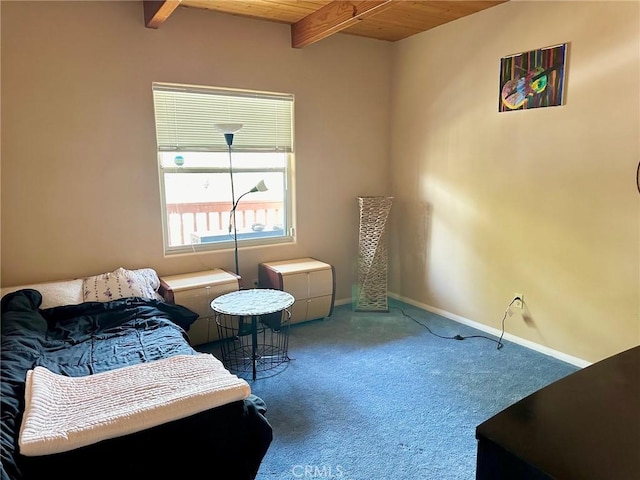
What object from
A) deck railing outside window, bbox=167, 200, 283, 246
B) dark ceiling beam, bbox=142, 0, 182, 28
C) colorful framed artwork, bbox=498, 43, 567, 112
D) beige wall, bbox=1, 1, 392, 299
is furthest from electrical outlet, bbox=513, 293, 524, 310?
dark ceiling beam, bbox=142, 0, 182, 28

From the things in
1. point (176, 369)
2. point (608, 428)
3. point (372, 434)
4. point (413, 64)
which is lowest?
point (372, 434)

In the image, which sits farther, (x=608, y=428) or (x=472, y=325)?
(x=472, y=325)

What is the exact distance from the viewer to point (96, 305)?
8.91ft

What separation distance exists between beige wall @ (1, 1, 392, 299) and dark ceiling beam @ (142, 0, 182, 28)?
81mm

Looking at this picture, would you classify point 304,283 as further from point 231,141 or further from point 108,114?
point 108,114

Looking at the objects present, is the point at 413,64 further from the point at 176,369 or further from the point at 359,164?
the point at 176,369

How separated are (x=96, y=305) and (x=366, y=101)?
9.43 ft

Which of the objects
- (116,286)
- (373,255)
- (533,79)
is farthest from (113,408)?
(533,79)

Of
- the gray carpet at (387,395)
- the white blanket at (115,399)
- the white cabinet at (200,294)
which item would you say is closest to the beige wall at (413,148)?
the white cabinet at (200,294)

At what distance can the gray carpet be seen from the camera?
6.58ft

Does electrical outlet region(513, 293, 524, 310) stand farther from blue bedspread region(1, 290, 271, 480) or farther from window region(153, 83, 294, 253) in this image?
blue bedspread region(1, 290, 271, 480)

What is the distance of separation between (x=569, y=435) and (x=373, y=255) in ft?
10.3

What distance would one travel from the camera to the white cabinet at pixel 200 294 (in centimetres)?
304

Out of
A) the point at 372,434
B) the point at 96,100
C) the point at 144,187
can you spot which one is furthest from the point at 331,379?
the point at 96,100
